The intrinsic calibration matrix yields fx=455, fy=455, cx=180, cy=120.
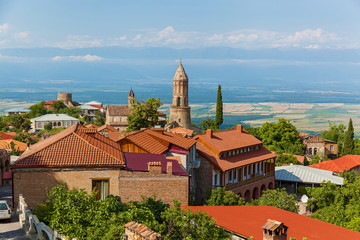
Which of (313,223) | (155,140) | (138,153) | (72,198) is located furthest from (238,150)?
(72,198)

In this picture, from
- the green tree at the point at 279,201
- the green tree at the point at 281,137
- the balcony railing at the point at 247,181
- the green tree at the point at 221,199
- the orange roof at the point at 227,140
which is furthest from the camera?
the green tree at the point at 281,137

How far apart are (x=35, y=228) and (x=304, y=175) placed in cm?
3666

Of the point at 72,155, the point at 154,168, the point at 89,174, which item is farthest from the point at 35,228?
the point at 154,168

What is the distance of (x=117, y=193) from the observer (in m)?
23.7

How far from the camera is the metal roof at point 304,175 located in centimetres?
4787

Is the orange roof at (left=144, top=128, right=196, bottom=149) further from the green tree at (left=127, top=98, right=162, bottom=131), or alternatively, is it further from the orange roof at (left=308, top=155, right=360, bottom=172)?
the green tree at (left=127, top=98, right=162, bottom=131)

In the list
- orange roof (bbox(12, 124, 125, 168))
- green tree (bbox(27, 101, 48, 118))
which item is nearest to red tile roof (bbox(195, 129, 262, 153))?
orange roof (bbox(12, 124, 125, 168))

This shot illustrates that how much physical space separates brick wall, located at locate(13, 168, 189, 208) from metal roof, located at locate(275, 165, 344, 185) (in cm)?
2680

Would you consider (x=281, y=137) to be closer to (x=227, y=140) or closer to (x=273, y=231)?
(x=227, y=140)

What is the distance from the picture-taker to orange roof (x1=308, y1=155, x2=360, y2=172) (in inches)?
2248

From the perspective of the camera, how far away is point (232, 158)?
4256 cm

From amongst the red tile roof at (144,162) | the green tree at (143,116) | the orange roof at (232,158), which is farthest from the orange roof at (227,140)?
the green tree at (143,116)

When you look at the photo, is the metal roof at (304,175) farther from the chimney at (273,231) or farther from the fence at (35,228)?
the fence at (35,228)

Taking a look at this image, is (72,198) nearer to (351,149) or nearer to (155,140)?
(155,140)
